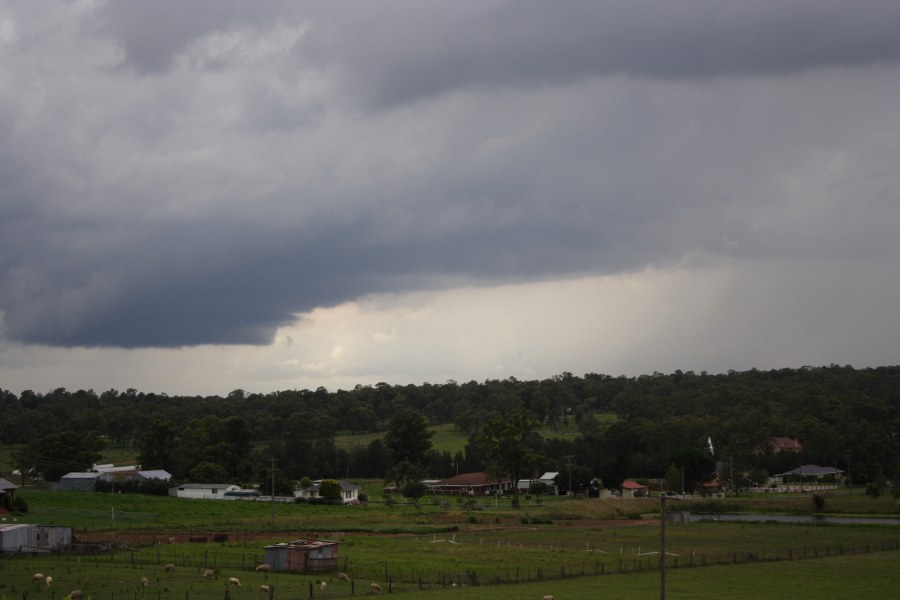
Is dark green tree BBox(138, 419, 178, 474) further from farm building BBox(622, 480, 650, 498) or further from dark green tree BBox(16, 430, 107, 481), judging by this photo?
farm building BBox(622, 480, 650, 498)

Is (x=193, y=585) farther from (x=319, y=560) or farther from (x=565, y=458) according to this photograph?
(x=565, y=458)

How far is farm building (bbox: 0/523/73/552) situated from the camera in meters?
61.8

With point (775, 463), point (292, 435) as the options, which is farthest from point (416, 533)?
point (775, 463)

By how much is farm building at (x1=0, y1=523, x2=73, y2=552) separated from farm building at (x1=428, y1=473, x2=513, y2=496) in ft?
306

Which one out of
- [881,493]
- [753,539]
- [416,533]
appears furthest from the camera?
[881,493]

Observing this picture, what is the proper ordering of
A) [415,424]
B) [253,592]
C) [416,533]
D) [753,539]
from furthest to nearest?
[415,424]
[416,533]
[753,539]
[253,592]

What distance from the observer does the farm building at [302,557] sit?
55438 millimetres

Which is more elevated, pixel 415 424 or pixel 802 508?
pixel 415 424

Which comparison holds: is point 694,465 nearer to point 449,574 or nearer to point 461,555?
point 461,555

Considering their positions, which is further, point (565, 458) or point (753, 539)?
point (565, 458)

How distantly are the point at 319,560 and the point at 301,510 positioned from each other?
183 ft

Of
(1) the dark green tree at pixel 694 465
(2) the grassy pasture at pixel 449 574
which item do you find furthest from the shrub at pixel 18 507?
(1) the dark green tree at pixel 694 465

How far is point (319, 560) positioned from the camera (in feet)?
184

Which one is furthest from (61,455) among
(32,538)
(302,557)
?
(302,557)
